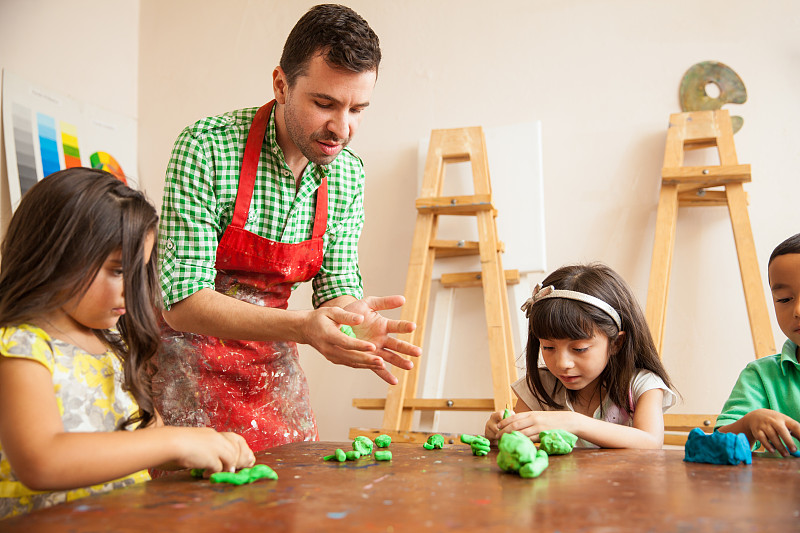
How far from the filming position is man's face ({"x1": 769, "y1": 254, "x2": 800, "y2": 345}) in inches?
54.3

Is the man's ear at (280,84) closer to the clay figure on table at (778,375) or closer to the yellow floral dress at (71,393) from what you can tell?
the yellow floral dress at (71,393)

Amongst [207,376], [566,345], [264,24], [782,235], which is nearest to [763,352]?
[782,235]

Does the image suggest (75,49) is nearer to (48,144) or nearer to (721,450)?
(48,144)

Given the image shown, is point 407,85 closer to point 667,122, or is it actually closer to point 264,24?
point 264,24

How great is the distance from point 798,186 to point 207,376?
7.11 feet

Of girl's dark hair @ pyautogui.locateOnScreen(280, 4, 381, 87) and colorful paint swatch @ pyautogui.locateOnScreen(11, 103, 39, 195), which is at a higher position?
colorful paint swatch @ pyautogui.locateOnScreen(11, 103, 39, 195)

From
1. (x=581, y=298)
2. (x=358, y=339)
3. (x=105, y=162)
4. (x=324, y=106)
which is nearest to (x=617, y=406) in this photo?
(x=581, y=298)

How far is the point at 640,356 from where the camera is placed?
168 cm

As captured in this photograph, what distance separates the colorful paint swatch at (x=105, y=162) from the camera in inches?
121

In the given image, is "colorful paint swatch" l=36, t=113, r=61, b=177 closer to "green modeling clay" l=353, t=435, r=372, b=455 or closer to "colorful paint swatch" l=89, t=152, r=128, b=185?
"colorful paint swatch" l=89, t=152, r=128, b=185

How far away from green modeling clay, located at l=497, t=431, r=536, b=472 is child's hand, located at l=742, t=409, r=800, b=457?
521 mm

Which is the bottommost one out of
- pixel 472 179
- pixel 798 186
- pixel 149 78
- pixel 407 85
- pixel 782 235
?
pixel 782 235

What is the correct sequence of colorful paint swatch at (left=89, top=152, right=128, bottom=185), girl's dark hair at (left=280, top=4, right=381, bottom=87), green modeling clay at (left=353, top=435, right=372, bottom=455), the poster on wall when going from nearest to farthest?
green modeling clay at (left=353, top=435, right=372, bottom=455)
girl's dark hair at (left=280, top=4, right=381, bottom=87)
the poster on wall
colorful paint swatch at (left=89, top=152, right=128, bottom=185)

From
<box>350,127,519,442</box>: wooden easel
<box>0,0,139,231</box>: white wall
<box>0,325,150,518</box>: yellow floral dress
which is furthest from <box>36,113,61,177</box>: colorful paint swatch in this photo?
<box>0,325,150,518</box>: yellow floral dress
